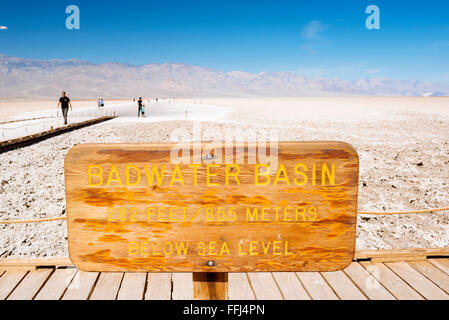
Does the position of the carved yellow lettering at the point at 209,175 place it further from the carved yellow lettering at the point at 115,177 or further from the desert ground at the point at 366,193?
the desert ground at the point at 366,193

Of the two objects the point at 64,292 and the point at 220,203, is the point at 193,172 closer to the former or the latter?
the point at 220,203

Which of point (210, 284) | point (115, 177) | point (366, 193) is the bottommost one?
point (366, 193)

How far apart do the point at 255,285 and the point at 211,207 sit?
4.37 ft

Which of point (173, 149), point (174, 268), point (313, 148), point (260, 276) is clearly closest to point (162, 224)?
point (174, 268)

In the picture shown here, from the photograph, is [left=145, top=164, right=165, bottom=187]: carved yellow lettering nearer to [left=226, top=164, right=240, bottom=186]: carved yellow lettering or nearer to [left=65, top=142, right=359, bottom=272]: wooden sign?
[left=65, top=142, right=359, bottom=272]: wooden sign

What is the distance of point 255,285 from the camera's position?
257 cm

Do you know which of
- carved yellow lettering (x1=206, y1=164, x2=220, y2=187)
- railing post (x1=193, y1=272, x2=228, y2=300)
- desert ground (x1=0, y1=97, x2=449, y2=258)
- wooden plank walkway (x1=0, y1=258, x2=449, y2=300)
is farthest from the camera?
desert ground (x1=0, y1=97, x2=449, y2=258)

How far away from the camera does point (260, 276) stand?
2.70m

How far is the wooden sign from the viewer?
149 centimetres

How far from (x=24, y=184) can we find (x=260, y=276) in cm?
649

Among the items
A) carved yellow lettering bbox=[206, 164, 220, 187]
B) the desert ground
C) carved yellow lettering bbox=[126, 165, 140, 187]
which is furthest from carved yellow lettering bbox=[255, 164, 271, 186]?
the desert ground

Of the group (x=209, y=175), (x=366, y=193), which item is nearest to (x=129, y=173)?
(x=209, y=175)

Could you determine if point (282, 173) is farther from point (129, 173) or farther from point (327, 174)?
point (129, 173)

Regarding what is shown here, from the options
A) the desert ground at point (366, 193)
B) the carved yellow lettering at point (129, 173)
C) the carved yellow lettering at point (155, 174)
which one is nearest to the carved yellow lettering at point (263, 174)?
the carved yellow lettering at point (155, 174)
